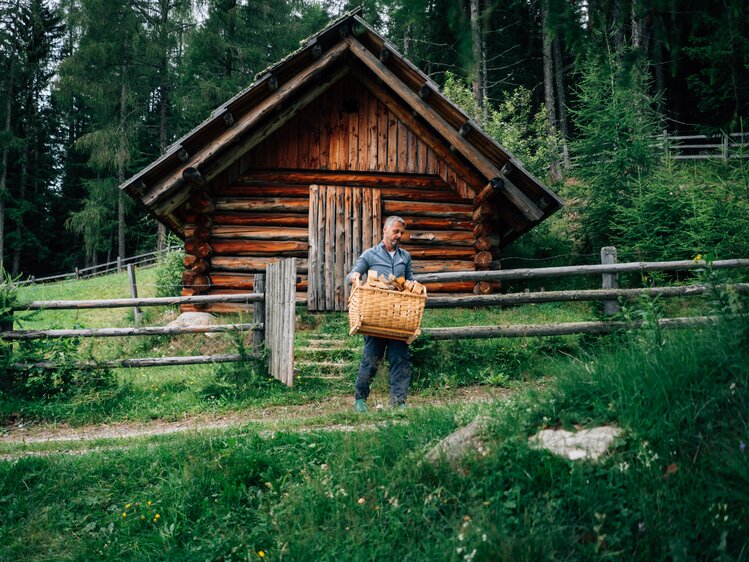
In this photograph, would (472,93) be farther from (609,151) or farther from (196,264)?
(196,264)

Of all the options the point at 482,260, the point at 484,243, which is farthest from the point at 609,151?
the point at 482,260

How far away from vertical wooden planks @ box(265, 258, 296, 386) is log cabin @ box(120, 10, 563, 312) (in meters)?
2.88

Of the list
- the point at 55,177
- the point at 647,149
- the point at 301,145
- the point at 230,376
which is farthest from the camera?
the point at 55,177

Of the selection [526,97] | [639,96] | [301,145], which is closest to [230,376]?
[301,145]

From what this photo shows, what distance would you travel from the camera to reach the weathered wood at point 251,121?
29.6ft

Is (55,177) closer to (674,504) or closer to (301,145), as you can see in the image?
(301,145)

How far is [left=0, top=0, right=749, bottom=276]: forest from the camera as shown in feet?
10.9

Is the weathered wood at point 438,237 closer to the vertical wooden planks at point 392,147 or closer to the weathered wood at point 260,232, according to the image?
the vertical wooden planks at point 392,147

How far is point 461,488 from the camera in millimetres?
2959

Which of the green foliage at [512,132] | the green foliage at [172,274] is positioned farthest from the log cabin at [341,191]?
the green foliage at [512,132]

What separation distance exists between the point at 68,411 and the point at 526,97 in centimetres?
1602

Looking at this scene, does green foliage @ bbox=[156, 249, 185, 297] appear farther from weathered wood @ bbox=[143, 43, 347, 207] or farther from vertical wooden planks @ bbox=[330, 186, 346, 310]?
vertical wooden planks @ bbox=[330, 186, 346, 310]

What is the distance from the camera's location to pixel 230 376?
23.5ft

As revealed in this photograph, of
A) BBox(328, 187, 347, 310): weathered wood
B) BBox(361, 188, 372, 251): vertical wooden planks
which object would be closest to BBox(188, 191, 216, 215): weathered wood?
BBox(328, 187, 347, 310): weathered wood
